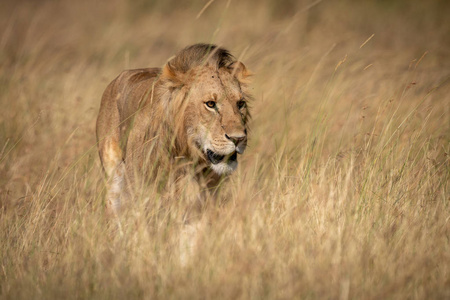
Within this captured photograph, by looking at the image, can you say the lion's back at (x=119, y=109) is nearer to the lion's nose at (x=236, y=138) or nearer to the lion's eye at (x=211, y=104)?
the lion's eye at (x=211, y=104)

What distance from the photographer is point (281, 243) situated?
3117mm

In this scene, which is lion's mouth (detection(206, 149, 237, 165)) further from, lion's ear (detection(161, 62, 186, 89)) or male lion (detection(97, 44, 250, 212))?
lion's ear (detection(161, 62, 186, 89))

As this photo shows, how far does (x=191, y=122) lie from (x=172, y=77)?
0.33 meters

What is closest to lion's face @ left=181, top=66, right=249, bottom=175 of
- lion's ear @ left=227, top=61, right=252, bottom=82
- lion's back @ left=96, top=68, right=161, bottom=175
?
lion's ear @ left=227, top=61, right=252, bottom=82

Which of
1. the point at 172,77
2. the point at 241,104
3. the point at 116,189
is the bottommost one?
the point at 116,189

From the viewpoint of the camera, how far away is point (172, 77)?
3.80m

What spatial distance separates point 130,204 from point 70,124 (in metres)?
2.50

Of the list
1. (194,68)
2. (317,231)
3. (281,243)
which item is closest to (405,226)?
(317,231)

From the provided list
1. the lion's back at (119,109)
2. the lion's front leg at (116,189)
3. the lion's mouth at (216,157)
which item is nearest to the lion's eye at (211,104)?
the lion's mouth at (216,157)

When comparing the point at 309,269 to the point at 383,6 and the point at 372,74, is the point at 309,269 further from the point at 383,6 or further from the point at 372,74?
the point at 383,6

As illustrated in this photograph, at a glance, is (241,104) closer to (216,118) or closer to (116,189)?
(216,118)

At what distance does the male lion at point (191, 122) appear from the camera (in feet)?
11.8

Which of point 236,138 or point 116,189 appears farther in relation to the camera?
point 116,189

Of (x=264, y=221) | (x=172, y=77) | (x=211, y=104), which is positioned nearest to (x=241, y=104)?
(x=211, y=104)
